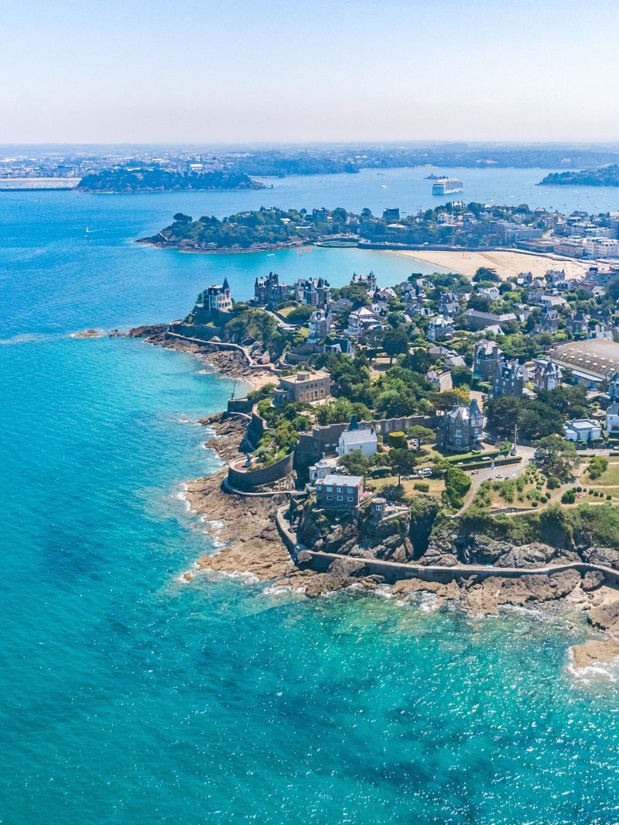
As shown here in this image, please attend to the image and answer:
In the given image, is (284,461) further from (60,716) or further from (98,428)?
(60,716)

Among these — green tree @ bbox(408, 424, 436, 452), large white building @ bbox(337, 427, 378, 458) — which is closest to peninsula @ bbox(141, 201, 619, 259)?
green tree @ bbox(408, 424, 436, 452)

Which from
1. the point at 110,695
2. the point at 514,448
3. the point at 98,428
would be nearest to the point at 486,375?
the point at 514,448

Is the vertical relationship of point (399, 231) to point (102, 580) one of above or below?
above

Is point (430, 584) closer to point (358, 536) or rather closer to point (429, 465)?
point (358, 536)

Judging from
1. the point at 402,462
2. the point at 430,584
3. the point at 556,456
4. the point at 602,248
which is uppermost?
the point at 602,248

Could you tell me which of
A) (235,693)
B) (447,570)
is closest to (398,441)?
(447,570)

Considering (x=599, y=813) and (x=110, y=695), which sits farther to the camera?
(x=110, y=695)

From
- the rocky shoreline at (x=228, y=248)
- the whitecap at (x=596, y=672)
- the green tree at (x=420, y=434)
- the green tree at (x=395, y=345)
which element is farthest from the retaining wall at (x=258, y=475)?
the rocky shoreline at (x=228, y=248)
